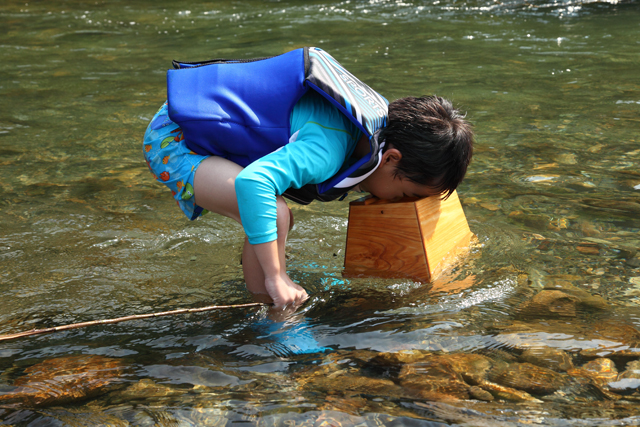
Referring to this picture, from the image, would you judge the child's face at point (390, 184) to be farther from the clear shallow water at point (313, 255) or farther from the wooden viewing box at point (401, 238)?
the clear shallow water at point (313, 255)

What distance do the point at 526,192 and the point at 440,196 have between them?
1.19 metres

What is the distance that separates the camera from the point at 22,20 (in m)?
10.5

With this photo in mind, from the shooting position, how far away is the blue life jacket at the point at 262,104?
2340mm

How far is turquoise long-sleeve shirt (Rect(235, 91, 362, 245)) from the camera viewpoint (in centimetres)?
218

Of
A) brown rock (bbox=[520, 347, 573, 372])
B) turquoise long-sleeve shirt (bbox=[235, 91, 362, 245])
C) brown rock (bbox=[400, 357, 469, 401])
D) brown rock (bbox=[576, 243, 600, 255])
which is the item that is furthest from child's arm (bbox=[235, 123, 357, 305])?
brown rock (bbox=[576, 243, 600, 255])

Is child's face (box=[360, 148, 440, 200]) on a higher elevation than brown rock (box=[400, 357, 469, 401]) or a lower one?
higher

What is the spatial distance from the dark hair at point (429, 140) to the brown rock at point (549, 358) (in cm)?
74

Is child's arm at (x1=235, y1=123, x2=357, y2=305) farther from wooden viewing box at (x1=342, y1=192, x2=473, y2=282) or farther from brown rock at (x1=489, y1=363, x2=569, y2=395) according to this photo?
brown rock at (x1=489, y1=363, x2=569, y2=395)

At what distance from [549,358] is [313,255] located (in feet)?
4.35

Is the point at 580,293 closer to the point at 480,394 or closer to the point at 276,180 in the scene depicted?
Answer: the point at 480,394

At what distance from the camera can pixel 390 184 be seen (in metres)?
2.59

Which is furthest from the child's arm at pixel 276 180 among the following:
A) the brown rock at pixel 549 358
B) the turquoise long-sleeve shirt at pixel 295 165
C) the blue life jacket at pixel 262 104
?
the brown rock at pixel 549 358

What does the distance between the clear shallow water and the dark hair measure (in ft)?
1.62

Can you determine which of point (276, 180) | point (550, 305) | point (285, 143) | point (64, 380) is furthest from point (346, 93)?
point (64, 380)
